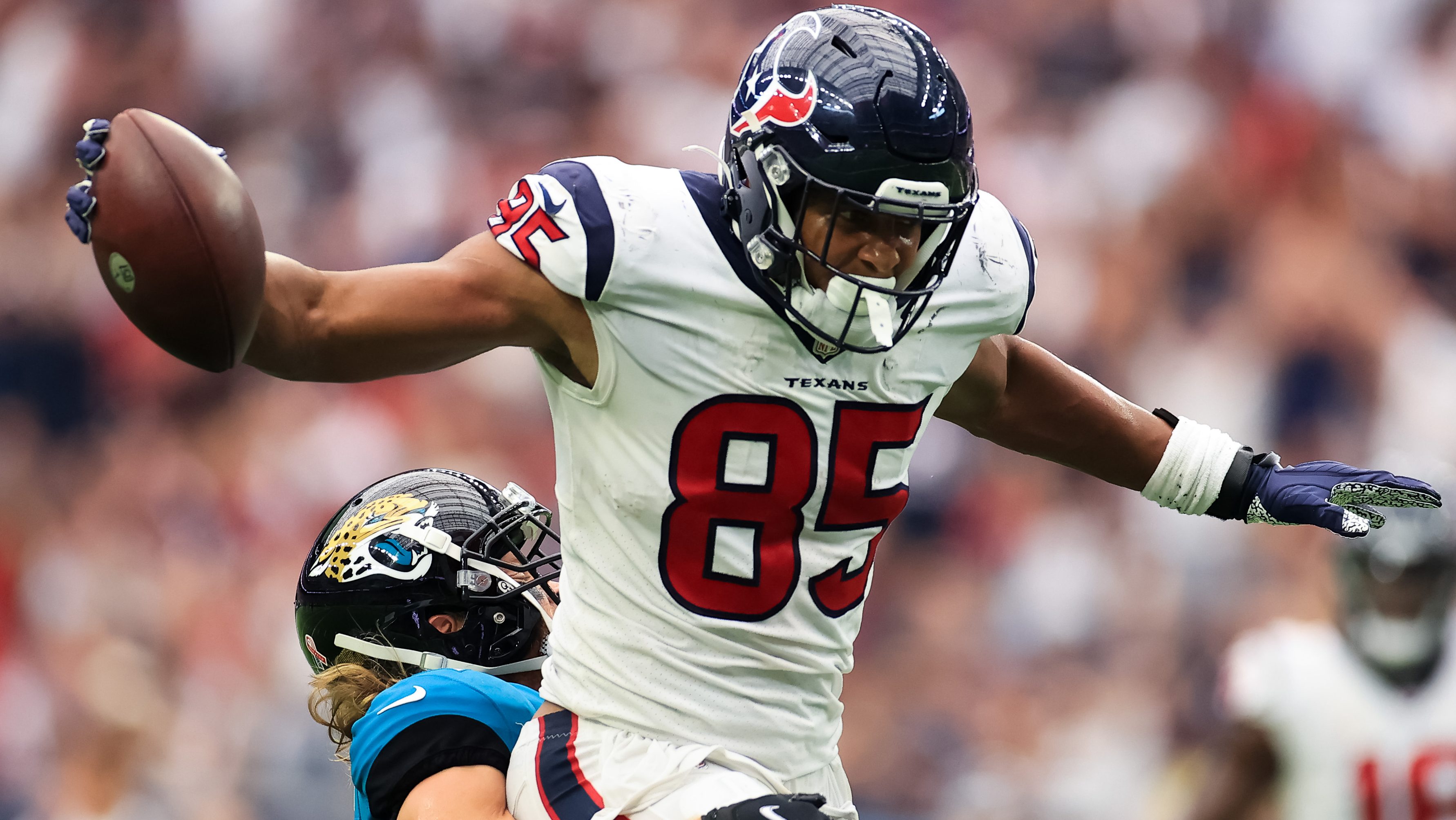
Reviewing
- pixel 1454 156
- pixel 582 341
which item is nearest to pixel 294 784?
pixel 582 341

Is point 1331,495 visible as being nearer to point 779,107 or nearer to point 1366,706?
point 779,107

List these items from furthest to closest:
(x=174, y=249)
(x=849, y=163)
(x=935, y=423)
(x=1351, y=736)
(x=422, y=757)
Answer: (x=935, y=423) → (x=1351, y=736) → (x=422, y=757) → (x=849, y=163) → (x=174, y=249)

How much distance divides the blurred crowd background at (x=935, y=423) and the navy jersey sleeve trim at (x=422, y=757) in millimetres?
3241

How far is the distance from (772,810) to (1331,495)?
3.89ft

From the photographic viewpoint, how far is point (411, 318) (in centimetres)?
213

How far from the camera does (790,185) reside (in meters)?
2.23

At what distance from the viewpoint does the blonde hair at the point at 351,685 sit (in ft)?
9.27

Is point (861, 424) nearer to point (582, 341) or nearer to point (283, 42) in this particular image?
point (582, 341)

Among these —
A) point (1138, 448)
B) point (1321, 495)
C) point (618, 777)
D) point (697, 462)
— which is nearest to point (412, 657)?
point (618, 777)

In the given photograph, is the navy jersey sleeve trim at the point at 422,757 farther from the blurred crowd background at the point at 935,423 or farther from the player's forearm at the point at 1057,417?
the blurred crowd background at the point at 935,423

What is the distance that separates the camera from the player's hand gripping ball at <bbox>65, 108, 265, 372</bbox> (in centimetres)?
192

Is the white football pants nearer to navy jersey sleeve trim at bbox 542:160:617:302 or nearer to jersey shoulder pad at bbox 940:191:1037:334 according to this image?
navy jersey sleeve trim at bbox 542:160:617:302

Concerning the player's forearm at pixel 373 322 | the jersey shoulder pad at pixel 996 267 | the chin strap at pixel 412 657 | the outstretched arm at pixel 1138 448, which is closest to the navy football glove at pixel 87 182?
the player's forearm at pixel 373 322

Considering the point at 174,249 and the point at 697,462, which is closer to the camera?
the point at 174,249
